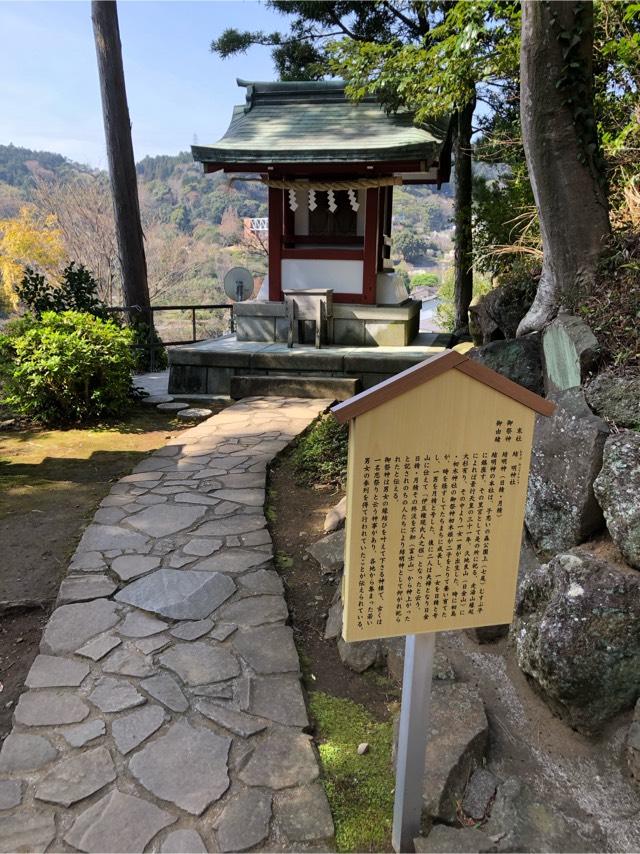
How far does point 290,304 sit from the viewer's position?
32.1ft

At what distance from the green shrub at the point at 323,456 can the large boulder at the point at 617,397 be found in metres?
2.37

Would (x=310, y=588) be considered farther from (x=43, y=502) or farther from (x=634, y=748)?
(x=43, y=502)

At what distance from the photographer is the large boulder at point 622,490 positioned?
8.13 ft

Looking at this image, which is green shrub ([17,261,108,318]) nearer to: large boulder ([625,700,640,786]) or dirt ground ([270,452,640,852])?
dirt ground ([270,452,640,852])

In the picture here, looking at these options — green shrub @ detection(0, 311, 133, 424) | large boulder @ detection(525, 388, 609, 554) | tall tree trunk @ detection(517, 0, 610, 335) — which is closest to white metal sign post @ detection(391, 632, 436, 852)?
large boulder @ detection(525, 388, 609, 554)

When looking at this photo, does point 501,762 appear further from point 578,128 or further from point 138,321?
point 138,321

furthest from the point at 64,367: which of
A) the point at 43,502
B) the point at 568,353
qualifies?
the point at 568,353

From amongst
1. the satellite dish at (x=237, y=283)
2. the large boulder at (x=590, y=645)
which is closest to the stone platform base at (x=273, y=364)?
the satellite dish at (x=237, y=283)

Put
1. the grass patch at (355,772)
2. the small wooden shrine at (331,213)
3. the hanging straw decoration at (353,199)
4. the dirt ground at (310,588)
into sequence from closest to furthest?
the grass patch at (355,772) → the dirt ground at (310,588) → the small wooden shrine at (331,213) → the hanging straw decoration at (353,199)

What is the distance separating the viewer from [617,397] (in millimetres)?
2945

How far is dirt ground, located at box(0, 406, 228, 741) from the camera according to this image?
3121mm

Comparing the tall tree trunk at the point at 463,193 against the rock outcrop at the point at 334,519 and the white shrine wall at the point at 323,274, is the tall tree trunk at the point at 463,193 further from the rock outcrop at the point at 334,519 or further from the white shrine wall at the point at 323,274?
the rock outcrop at the point at 334,519

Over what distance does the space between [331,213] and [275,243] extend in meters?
1.08

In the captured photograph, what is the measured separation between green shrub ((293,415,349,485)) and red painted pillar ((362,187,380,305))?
440 centimetres
